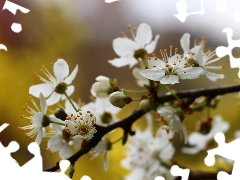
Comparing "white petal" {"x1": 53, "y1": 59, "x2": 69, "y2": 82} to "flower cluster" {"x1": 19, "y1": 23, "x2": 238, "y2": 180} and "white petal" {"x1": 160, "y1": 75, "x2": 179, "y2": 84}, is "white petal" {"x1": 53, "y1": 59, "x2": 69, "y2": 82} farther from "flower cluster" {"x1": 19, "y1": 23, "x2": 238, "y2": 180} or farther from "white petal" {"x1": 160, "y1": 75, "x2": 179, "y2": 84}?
"white petal" {"x1": 160, "y1": 75, "x2": 179, "y2": 84}

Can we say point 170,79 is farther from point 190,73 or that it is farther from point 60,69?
point 60,69

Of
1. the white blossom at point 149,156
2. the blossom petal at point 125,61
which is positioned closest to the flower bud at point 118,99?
the blossom petal at point 125,61

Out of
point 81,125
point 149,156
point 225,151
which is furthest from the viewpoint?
point 149,156

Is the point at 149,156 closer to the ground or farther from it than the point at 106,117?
closer to the ground

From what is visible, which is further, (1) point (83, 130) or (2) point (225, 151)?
(2) point (225, 151)

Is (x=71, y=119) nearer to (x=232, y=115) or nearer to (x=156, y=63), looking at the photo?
(x=156, y=63)

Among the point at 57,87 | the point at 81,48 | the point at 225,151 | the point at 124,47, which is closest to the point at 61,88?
the point at 57,87

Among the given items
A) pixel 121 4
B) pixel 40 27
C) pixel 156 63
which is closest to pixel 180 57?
pixel 156 63

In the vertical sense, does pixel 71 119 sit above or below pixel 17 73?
above
